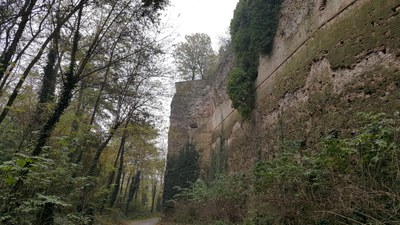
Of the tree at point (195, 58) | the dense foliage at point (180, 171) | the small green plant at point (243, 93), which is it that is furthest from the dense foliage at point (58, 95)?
the tree at point (195, 58)

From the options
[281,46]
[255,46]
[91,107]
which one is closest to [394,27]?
[281,46]

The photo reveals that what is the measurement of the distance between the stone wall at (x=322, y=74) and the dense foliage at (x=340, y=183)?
2.01ft

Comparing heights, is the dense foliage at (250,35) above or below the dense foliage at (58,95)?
above

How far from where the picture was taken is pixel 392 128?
488cm

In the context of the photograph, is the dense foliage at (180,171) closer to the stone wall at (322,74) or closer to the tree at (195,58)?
the stone wall at (322,74)

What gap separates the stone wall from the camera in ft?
20.5

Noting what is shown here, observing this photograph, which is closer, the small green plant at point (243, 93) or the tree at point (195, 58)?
the small green plant at point (243, 93)

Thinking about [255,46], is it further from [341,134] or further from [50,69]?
[50,69]

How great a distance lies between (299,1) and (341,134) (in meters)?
5.05

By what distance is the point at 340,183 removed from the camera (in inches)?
215

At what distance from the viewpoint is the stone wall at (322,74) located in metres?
6.25

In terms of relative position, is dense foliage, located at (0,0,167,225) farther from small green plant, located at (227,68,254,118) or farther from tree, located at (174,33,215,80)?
tree, located at (174,33,215,80)

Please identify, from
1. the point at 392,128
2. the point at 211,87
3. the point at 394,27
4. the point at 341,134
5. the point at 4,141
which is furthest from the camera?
the point at 211,87

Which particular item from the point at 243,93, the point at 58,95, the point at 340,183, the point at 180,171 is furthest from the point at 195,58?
the point at 340,183
